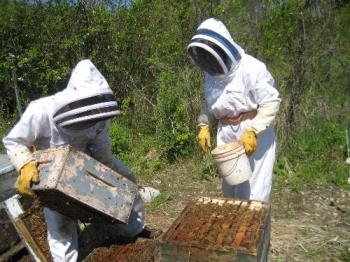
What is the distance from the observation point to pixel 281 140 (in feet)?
20.4

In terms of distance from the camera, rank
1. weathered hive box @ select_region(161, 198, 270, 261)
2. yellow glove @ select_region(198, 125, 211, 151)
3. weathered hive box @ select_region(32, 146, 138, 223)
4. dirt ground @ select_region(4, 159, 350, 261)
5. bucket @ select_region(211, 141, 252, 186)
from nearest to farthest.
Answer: weathered hive box @ select_region(161, 198, 270, 261), weathered hive box @ select_region(32, 146, 138, 223), bucket @ select_region(211, 141, 252, 186), yellow glove @ select_region(198, 125, 211, 151), dirt ground @ select_region(4, 159, 350, 261)

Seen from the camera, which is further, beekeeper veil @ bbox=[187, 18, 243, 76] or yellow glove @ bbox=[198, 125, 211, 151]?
yellow glove @ bbox=[198, 125, 211, 151]

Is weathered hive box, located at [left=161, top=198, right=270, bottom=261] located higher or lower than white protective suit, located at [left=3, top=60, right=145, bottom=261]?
lower

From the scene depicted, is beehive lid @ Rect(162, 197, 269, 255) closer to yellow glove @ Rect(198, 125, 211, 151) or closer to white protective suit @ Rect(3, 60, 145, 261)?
yellow glove @ Rect(198, 125, 211, 151)

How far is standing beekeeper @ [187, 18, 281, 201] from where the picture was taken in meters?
3.43

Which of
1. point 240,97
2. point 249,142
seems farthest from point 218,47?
point 249,142

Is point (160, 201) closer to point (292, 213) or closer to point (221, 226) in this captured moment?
point (292, 213)

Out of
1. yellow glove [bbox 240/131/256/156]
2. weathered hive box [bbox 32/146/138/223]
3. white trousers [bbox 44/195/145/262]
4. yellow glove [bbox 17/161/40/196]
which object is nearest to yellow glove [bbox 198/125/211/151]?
yellow glove [bbox 240/131/256/156]

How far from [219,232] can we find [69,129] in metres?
1.29

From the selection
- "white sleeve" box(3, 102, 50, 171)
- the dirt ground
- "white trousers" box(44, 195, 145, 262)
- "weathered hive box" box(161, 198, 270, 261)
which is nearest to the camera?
"weathered hive box" box(161, 198, 270, 261)

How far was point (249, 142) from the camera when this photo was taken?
131 inches

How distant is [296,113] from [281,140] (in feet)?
1.91

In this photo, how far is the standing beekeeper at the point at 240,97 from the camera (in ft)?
11.3

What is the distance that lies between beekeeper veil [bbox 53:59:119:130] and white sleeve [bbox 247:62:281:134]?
46.1 inches
